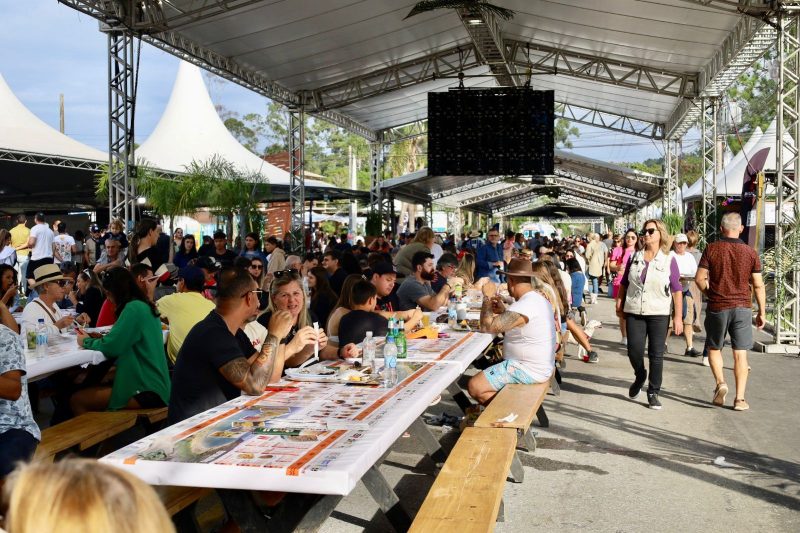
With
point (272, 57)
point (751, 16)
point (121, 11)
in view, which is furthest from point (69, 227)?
point (751, 16)

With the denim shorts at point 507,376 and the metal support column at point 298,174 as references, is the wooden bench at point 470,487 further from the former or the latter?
the metal support column at point 298,174

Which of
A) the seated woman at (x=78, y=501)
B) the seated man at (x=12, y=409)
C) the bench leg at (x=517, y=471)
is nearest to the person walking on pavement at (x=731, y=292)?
the bench leg at (x=517, y=471)

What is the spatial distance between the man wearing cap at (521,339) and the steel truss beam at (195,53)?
8.71 metres

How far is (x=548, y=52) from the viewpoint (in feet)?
65.3

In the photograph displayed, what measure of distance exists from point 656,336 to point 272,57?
12225 mm

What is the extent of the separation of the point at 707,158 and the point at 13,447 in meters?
19.7

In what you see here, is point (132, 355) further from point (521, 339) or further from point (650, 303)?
point (650, 303)

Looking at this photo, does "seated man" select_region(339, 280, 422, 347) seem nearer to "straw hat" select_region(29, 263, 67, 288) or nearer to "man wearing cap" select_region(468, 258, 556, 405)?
A: "man wearing cap" select_region(468, 258, 556, 405)

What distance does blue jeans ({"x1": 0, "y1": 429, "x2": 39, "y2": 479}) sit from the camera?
3836 mm

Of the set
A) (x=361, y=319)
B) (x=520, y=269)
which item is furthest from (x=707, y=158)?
(x=361, y=319)

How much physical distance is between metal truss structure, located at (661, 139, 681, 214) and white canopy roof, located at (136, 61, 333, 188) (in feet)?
34.6

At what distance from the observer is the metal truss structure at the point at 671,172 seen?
84.2ft

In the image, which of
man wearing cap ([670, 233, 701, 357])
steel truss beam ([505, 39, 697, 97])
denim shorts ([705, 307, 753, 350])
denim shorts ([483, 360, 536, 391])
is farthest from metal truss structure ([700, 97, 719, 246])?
denim shorts ([483, 360, 536, 391])

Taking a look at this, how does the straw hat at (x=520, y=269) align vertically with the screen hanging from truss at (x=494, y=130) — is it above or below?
below
